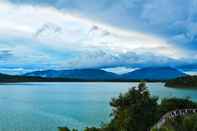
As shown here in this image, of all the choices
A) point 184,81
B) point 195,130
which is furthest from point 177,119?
point 184,81

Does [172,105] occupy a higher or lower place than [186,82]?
lower

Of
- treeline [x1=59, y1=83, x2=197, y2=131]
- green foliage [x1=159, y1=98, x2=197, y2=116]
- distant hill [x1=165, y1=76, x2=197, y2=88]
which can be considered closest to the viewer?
treeline [x1=59, y1=83, x2=197, y2=131]

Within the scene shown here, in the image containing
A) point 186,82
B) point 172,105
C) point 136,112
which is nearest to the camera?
point 136,112

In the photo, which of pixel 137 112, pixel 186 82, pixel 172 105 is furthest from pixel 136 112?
pixel 186 82

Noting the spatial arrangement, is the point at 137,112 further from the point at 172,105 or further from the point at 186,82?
the point at 186,82

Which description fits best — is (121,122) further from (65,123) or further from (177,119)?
(65,123)

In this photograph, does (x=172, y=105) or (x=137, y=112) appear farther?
(x=172, y=105)

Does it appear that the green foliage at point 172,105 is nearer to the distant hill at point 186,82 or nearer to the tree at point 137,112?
the tree at point 137,112

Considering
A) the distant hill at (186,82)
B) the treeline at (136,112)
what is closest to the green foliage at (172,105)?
the treeline at (136,112)

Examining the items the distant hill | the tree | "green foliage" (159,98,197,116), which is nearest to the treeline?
the tree

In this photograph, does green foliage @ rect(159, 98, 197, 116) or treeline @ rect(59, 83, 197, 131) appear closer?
treeline @ rect(59, 83, 197, 131)

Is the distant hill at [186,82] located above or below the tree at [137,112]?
above

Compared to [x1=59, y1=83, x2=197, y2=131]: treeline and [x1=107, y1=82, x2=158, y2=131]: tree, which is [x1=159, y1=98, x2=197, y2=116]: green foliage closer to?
[x1=59, y1=83, x2=197, y2=131]: treeline

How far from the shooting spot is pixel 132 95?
3130 centimetres
